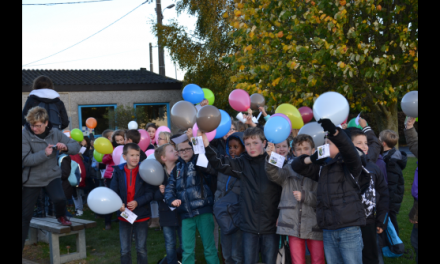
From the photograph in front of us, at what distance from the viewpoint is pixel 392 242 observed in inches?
186

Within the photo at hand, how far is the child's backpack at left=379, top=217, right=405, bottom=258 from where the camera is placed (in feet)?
15.3

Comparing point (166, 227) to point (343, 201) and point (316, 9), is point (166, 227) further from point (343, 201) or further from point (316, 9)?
point (316, 9)

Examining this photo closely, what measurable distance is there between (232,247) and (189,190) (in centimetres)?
78

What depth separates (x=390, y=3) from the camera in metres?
7.81

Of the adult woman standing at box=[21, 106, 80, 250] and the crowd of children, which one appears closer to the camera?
the crowd of children

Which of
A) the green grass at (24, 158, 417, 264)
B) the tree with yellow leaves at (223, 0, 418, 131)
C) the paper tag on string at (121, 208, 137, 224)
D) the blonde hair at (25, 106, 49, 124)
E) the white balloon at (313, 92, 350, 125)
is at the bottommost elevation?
the green grass at (24, 158, 417, 264)

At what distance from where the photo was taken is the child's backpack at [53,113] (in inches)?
201

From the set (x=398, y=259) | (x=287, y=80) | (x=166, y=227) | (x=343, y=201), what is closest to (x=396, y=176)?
(x=398, y=259)

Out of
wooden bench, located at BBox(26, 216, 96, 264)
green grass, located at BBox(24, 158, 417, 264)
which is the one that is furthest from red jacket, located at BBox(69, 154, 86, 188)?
wooden bench, located at BBox(26, 216, 96, 264)

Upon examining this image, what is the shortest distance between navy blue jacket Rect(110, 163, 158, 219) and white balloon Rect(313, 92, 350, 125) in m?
2.23

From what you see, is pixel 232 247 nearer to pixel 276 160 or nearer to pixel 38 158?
pixel 276 160

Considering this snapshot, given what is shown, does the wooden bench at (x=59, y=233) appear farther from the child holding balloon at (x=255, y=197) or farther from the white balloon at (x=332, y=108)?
the white balloon at (x=332, y=108)

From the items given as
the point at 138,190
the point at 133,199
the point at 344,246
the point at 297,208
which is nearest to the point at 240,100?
the point at 138,190

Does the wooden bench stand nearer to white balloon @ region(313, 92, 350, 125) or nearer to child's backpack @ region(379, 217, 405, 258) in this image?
white balloon @ region(313, 92, 350, 125)
